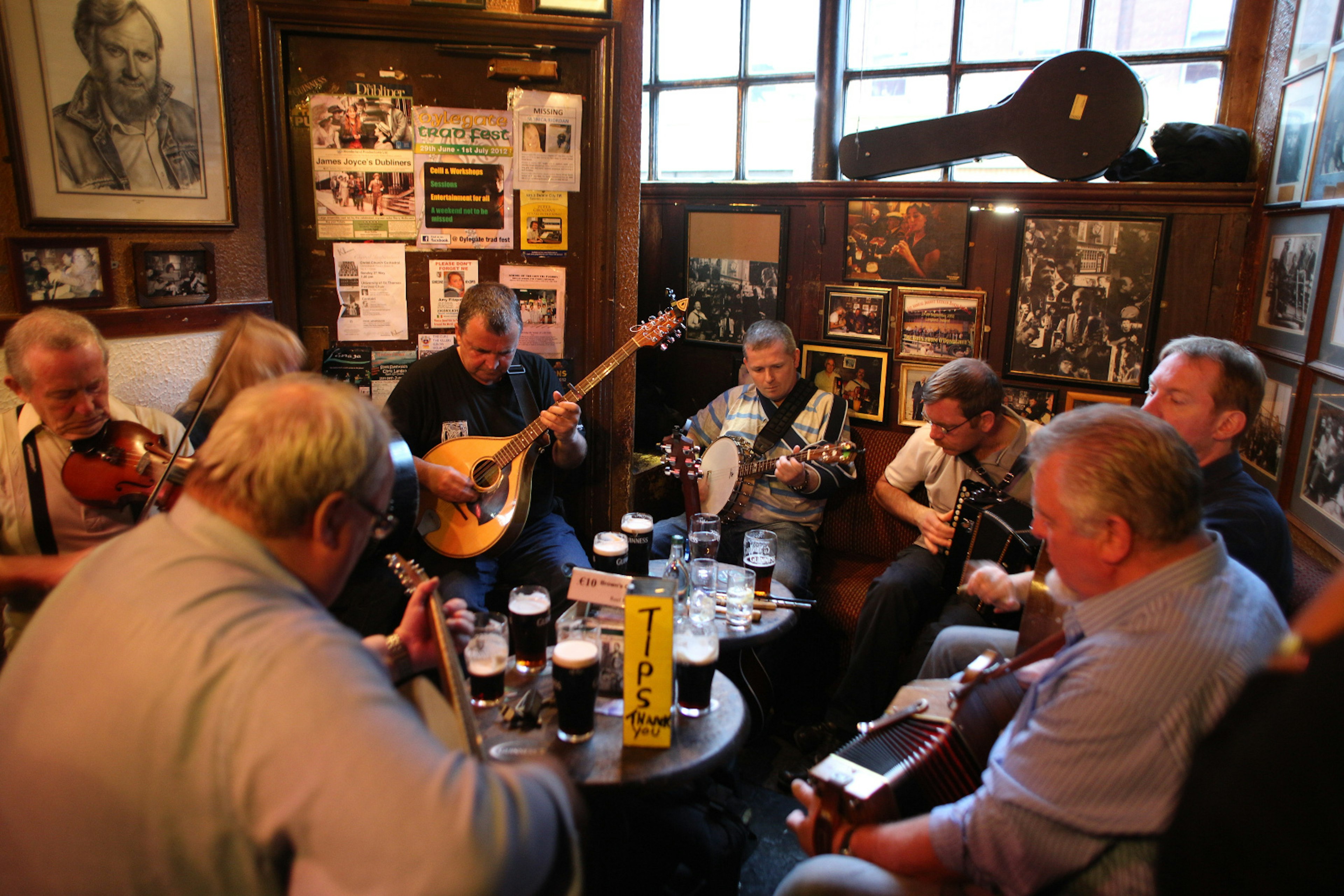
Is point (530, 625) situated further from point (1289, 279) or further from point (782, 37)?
point (782, 37)

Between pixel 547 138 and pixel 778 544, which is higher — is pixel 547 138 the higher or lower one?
the higher one

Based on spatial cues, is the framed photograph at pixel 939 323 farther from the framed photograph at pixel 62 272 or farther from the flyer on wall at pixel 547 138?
the framed photograph at pixel 62 272

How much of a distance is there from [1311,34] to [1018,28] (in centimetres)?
122

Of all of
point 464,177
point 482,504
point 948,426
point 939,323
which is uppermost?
point 464,177

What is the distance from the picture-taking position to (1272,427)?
299cm

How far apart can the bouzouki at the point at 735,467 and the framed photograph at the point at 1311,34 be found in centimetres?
205

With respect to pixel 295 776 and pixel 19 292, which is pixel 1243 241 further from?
pixel 19 292

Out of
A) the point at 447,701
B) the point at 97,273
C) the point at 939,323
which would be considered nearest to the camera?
the point at 447,701

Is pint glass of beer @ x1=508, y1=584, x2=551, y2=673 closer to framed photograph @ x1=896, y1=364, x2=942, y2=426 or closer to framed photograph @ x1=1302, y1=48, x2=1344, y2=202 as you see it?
framed photograph @ x1=896, y1=364, x2=942, y2=426

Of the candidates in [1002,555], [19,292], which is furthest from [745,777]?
[19,292]

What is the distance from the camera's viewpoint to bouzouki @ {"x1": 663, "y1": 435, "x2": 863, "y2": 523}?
11.7 ft

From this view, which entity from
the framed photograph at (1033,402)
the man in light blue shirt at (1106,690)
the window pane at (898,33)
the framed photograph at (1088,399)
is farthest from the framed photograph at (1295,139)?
the man in light blue shirt at (1106,690)

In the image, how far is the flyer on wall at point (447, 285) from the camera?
3643 mm

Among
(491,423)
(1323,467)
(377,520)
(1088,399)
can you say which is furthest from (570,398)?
(1323,467)
